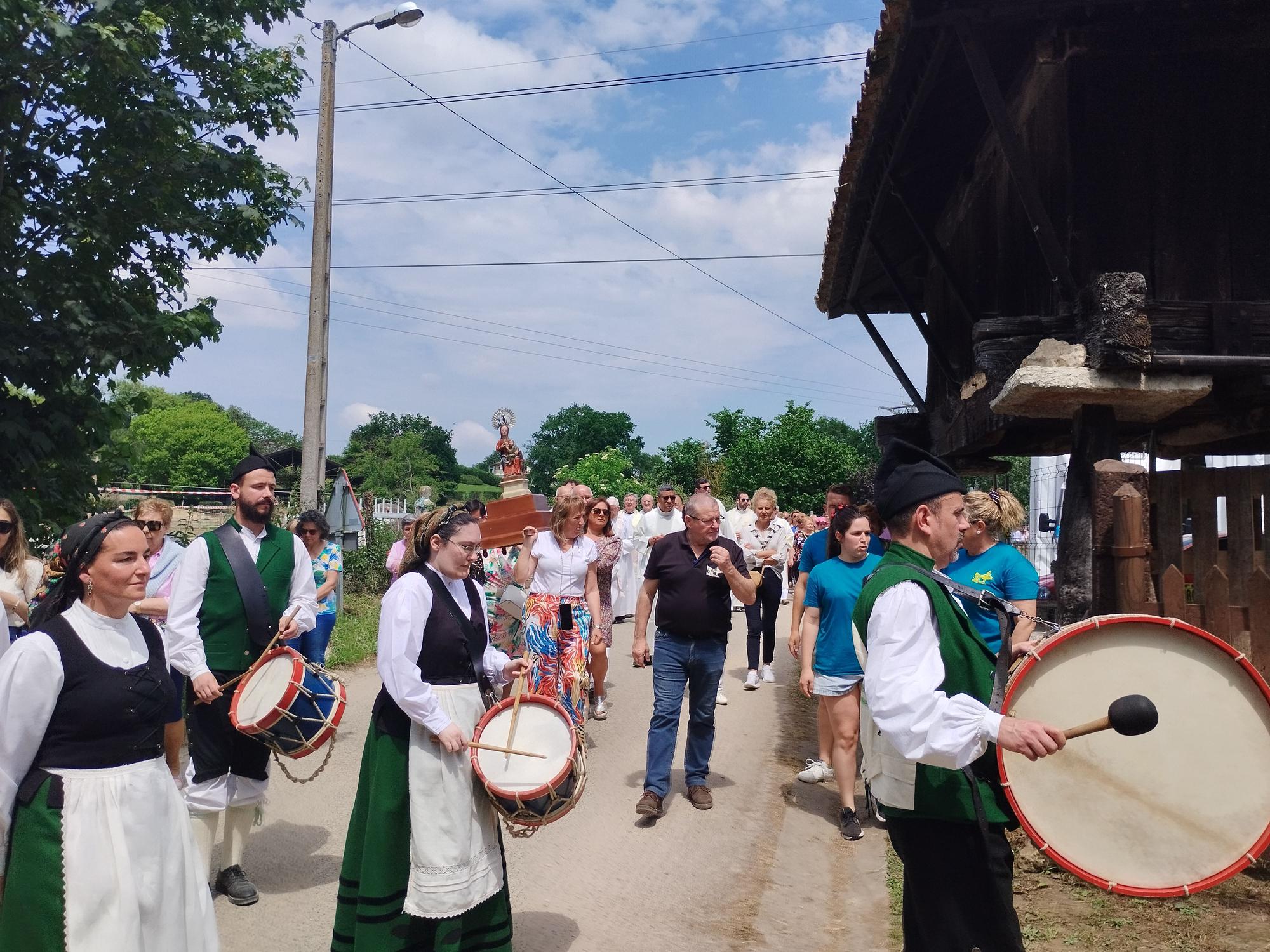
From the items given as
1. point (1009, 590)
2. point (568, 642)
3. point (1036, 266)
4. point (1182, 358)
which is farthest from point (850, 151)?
point (568, 642)

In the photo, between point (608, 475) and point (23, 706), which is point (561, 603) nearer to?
point (23, 706)

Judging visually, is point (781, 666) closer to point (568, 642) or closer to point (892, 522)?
point (568, 642)

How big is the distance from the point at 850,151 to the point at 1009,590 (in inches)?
141

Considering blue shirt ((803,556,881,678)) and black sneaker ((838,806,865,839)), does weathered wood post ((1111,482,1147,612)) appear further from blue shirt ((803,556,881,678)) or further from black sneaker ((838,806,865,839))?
black sneaker ((838,806,865,839))

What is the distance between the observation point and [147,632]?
11.4ft

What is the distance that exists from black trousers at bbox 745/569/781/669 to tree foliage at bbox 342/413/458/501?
35.7 m

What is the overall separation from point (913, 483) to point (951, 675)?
1.91ft

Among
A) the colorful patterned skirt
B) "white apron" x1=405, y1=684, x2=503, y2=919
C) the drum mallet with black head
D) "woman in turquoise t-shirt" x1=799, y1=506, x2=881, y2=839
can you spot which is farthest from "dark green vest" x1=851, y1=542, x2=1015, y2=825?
the colorful patterned skirt

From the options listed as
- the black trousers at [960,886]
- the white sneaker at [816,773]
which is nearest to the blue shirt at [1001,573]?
the white sneaker at [816,773]

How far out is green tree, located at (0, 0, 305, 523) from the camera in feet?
25.1

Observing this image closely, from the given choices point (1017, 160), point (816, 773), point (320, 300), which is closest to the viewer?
point (1017, 160)

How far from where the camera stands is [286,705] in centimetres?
468

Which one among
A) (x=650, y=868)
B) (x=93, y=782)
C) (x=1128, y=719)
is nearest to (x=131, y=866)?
(x=93, y=782)

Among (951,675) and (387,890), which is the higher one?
(951,675)
